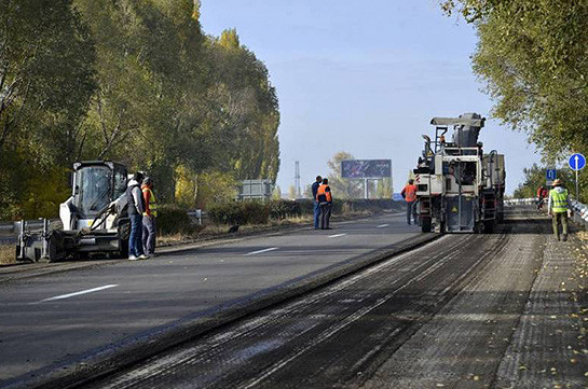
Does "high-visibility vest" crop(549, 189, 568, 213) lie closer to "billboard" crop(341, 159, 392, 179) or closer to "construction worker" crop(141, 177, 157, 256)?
"construction worker" crop(141, 177, 157, 256)

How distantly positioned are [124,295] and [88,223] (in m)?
8.71

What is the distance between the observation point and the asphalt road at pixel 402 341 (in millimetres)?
7254

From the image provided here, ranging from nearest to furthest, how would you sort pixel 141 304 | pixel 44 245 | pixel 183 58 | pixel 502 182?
pixel 141 304, pixel 44 245, pixel 502 182, pixel 183 58

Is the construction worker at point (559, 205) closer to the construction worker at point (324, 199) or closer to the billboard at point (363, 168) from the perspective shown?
the construction worker at point (324, 199)

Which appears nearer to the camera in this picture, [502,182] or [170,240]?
[170,240]

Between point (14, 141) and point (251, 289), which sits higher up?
point (14, 141)

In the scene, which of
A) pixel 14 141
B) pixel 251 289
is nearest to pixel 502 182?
pixel 14 141

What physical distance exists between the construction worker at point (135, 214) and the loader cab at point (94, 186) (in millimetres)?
1198

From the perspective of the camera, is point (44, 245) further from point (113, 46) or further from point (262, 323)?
point (113, 46)

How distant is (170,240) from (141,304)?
17221 mm

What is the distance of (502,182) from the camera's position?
34.5 meters

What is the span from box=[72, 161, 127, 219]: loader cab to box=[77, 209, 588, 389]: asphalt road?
864 centimetres

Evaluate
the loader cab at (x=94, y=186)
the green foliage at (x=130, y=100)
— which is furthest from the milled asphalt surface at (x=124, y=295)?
the green foliage at (x=130, y=100)

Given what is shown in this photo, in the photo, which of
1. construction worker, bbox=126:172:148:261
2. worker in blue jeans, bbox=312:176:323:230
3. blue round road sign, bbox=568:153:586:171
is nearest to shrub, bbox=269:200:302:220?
worker in blue jeans, bbox=312:176:323:230
